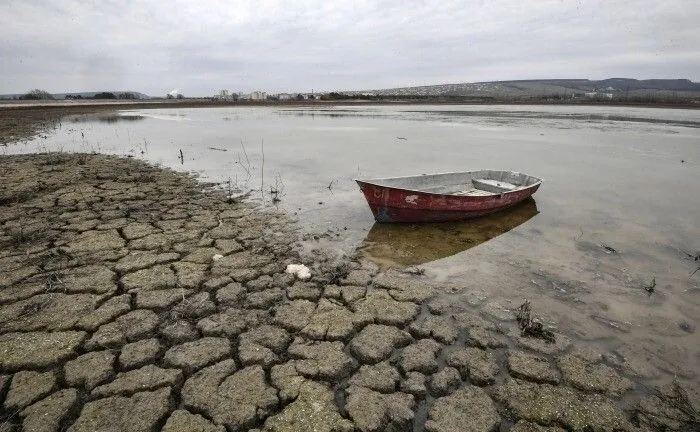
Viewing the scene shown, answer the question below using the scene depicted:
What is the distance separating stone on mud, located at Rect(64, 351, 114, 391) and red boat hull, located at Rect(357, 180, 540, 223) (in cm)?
458

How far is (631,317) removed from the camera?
4496 millimetres

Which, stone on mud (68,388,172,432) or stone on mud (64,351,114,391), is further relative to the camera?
stone on mud (64,351,114,391)

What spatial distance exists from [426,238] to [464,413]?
4067 mm

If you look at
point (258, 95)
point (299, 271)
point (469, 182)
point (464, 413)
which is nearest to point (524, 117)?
point (469, 182)

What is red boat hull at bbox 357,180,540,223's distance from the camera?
6.87 meters

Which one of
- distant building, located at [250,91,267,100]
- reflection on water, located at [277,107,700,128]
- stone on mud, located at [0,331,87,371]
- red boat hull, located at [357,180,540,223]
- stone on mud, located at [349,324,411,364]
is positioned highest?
distant building, located at [250,91,267,100]

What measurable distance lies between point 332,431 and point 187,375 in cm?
140

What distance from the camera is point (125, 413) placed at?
2809 mm

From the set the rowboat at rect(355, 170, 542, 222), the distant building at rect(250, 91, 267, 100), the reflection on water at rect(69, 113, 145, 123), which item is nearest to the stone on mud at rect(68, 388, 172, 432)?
the rowboat at rect(355, 170, 542, 222)

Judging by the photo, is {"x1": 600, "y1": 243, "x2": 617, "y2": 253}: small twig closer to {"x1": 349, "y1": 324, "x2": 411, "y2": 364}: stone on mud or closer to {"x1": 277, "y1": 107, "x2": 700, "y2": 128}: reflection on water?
{"x1": 349, "y1": 324, "x2": 411, "y2": 364}: stone on mud

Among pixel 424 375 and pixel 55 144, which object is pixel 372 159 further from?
pixel 55 144

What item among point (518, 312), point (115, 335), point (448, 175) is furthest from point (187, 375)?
point (448, 175)

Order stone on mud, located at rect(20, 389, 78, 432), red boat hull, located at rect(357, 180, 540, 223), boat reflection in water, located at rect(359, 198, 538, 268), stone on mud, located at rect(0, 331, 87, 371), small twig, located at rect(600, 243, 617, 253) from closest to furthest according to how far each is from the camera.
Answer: stone on mud, located at rect(20, 389, 78, 432) → stone on mud, located at rect(0, 331, 87, 371) → boat reflection in water, located at rect(359, 198, 538, 268) → small twig, located at rect(600, 243, 617, 253) → red boat hull, located at rect(357, 180, 540, 223)

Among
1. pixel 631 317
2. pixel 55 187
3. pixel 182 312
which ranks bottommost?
pixel 631 317
